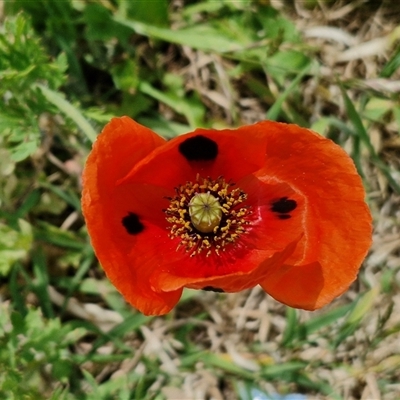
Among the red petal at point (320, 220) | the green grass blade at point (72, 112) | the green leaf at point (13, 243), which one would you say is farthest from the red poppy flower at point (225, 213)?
the green leaf at point (13, 243)

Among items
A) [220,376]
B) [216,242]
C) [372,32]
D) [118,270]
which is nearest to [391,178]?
[372,32]

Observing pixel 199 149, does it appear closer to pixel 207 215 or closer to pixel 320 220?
pixel 207 215

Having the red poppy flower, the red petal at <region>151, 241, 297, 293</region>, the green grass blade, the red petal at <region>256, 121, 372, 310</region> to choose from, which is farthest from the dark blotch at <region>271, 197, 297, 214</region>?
the green grass blade

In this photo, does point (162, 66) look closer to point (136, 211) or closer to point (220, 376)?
point (136, 211)

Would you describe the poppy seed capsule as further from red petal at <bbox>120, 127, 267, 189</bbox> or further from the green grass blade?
the green grass blade

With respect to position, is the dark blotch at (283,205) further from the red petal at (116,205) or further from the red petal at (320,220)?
the red petal at (116,205)

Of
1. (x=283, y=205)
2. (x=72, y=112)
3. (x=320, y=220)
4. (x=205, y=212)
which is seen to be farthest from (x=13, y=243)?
(x=320, y=220)

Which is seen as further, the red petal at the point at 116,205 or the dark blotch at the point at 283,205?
the dark blotch at the point at 283,205
